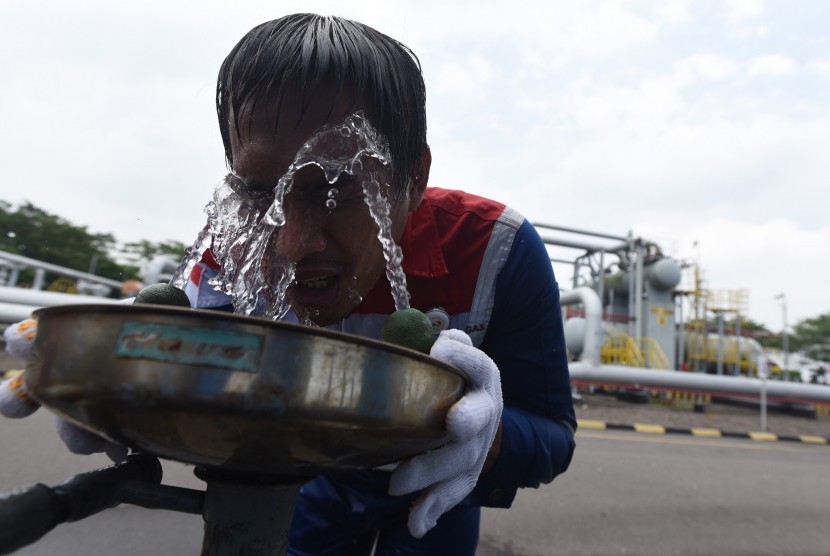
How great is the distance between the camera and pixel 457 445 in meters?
0.75

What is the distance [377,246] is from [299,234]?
0.58 feet

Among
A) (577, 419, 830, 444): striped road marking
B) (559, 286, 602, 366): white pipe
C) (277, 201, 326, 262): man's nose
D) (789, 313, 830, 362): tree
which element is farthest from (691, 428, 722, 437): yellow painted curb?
(789, 313, 830, 362): tree

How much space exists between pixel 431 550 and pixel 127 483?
2.79ft

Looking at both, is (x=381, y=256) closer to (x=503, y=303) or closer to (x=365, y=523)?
(x=503, y=303)

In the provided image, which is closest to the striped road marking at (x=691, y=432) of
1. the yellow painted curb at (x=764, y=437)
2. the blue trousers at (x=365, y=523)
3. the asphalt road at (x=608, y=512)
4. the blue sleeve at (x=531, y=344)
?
the yellow painted curb at (x=764, y=437)

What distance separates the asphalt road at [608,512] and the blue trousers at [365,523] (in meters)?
1.01

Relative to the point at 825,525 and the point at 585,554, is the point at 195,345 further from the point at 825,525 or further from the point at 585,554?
the point at 825,525

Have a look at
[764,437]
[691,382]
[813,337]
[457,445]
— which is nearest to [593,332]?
[691,382]

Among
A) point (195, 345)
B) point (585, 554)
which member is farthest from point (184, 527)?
point (195, 345)

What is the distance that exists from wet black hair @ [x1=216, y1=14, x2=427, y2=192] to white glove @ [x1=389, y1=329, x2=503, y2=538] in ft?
1.58

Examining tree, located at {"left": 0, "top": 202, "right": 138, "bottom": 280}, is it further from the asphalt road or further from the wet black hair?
the wet black hair

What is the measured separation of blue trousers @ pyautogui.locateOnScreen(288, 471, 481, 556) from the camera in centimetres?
132

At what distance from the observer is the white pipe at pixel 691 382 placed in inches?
278

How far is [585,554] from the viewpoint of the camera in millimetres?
2518
